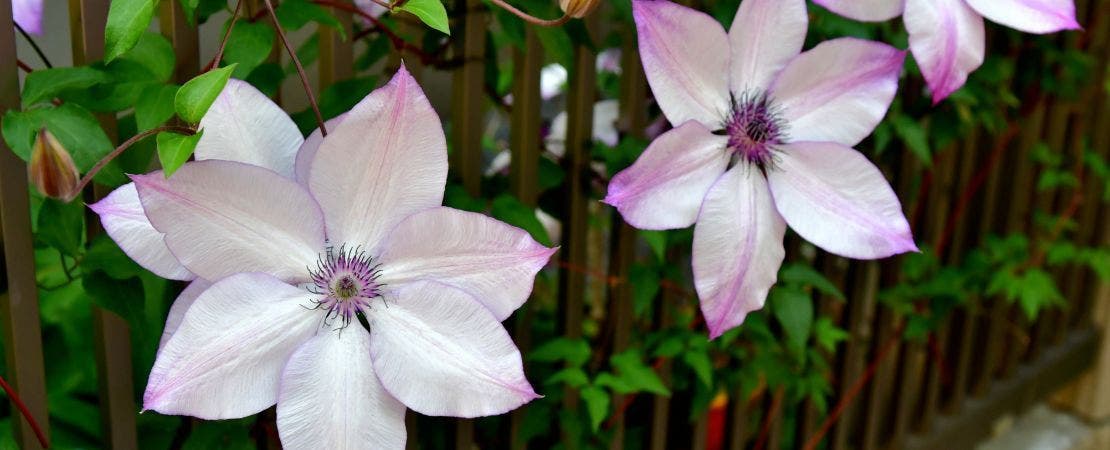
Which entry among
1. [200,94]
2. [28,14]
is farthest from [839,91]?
[28,14]

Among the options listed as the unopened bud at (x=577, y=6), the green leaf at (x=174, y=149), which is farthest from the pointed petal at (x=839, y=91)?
the green leaf at (x=174, y=149)

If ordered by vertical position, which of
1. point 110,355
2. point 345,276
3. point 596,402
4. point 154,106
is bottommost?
point 596,402

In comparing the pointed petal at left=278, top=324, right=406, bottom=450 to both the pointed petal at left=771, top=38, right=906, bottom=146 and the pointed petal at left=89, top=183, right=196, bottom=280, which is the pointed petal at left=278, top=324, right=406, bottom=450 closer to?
the pointed petal at left=89, top=183, right=196, bottom=280

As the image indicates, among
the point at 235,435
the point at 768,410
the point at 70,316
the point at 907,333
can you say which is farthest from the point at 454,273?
the point at 907,333

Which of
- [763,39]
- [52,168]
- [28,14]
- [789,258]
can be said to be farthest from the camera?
[789,258]

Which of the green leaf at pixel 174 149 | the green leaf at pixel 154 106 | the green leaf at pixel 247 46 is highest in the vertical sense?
the green leaf at pixel 247 46

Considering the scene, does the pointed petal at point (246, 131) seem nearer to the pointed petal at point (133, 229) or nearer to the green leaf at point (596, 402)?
the pointed petal at point (133, 229)

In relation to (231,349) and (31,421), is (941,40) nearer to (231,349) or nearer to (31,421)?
(231,349)

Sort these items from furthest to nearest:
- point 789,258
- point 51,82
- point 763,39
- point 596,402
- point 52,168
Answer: point 789,258
point 596,402
point 763,39
point 51,82
point 52,168

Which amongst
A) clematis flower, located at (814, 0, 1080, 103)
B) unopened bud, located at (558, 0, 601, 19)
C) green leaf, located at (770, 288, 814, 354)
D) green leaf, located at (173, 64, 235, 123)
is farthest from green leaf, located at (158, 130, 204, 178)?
green leaf, located at (770, 288, 814, 354)
